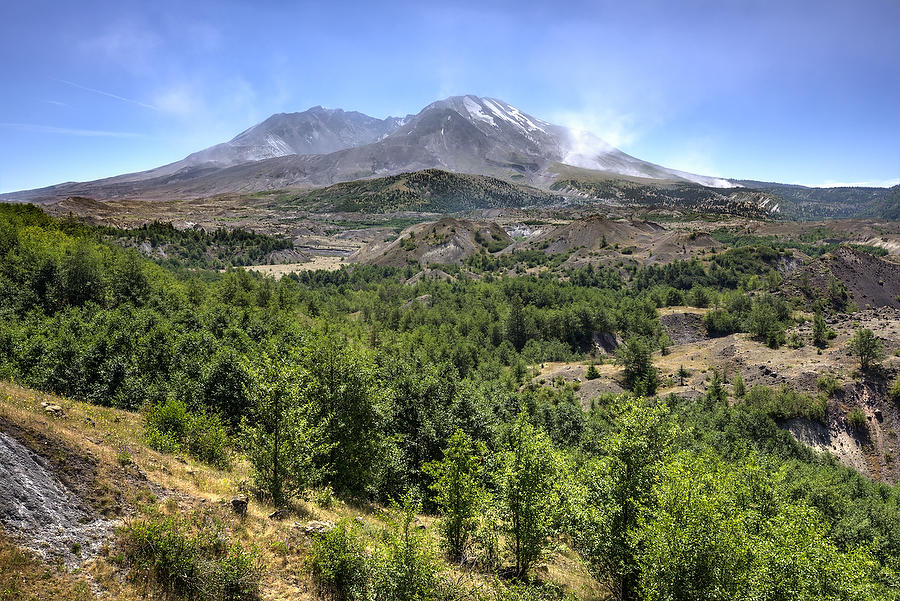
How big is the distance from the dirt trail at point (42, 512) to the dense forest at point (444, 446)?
1288 millimetres

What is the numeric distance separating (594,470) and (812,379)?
175ft

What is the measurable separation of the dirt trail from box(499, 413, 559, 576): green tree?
13708mm

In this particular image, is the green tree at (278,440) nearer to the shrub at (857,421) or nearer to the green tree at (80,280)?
the green tree at (80,280)

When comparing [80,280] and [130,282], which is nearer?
[80,280]

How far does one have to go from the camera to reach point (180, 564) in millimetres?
12797

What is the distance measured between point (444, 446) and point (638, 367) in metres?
45.3

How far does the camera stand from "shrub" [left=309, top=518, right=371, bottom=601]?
14.2 metres

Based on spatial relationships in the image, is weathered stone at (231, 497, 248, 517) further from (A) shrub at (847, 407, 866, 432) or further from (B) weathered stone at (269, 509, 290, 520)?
(A) shrub at (847, 407, 866, 432)

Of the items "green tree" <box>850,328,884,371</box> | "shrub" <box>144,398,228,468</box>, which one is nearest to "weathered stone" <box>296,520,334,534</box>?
"shrub" <box>144,398,228,468</box>

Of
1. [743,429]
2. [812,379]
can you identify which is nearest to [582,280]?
[812,379]

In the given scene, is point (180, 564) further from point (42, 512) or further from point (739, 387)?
point (739, 387)

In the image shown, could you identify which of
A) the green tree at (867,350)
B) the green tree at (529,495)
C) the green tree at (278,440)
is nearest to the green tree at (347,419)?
the green tree at (278,440)

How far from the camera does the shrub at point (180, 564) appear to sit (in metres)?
12.6

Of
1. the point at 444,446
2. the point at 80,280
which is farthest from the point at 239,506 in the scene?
the point at 80,280
